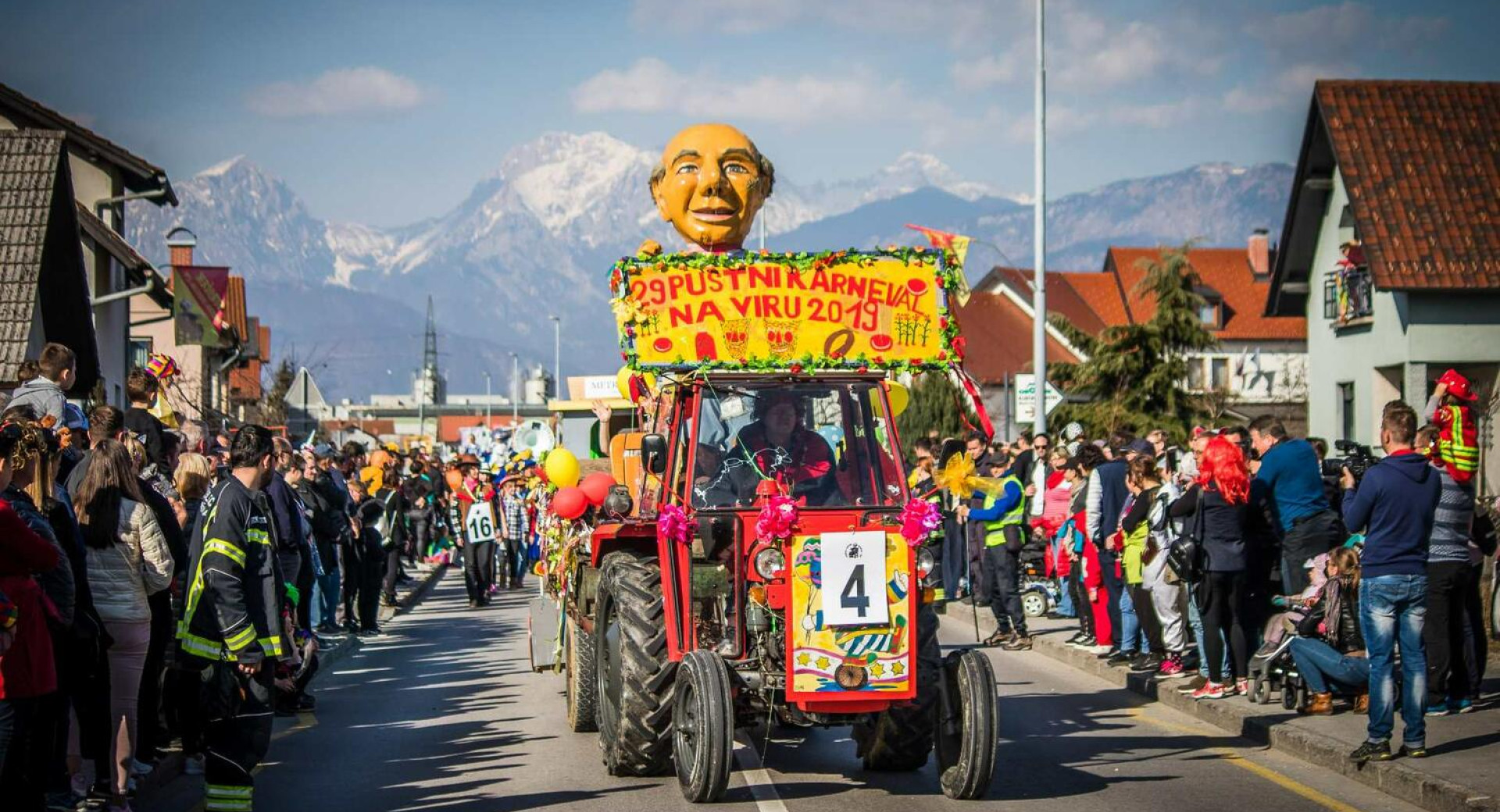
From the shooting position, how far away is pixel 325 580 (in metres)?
19.0

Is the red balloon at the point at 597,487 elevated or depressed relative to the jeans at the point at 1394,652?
elevated

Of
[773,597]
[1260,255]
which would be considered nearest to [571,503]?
[773,597]

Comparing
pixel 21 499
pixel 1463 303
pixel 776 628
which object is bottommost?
pixel 776 628

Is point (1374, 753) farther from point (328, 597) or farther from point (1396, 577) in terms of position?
point (328, 597)

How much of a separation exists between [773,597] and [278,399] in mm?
36739

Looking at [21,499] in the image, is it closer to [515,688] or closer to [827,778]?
[827,778]

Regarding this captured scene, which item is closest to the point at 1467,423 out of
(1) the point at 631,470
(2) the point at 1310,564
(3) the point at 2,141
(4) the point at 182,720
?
(2) the point at 1310,564

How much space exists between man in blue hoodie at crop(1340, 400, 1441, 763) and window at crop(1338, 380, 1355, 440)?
80.5 feet

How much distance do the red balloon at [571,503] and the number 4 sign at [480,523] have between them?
11950mm

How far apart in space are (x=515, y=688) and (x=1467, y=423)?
325 inches

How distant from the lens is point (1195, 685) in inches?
527

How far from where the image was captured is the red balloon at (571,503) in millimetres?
12602

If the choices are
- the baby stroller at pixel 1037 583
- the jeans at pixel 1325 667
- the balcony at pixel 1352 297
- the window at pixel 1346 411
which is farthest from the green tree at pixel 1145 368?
the jeans at pixel 1325 667

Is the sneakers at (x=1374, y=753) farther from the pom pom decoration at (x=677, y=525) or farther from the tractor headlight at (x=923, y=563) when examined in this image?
the pom pom decoration at (x=677, y=525)
